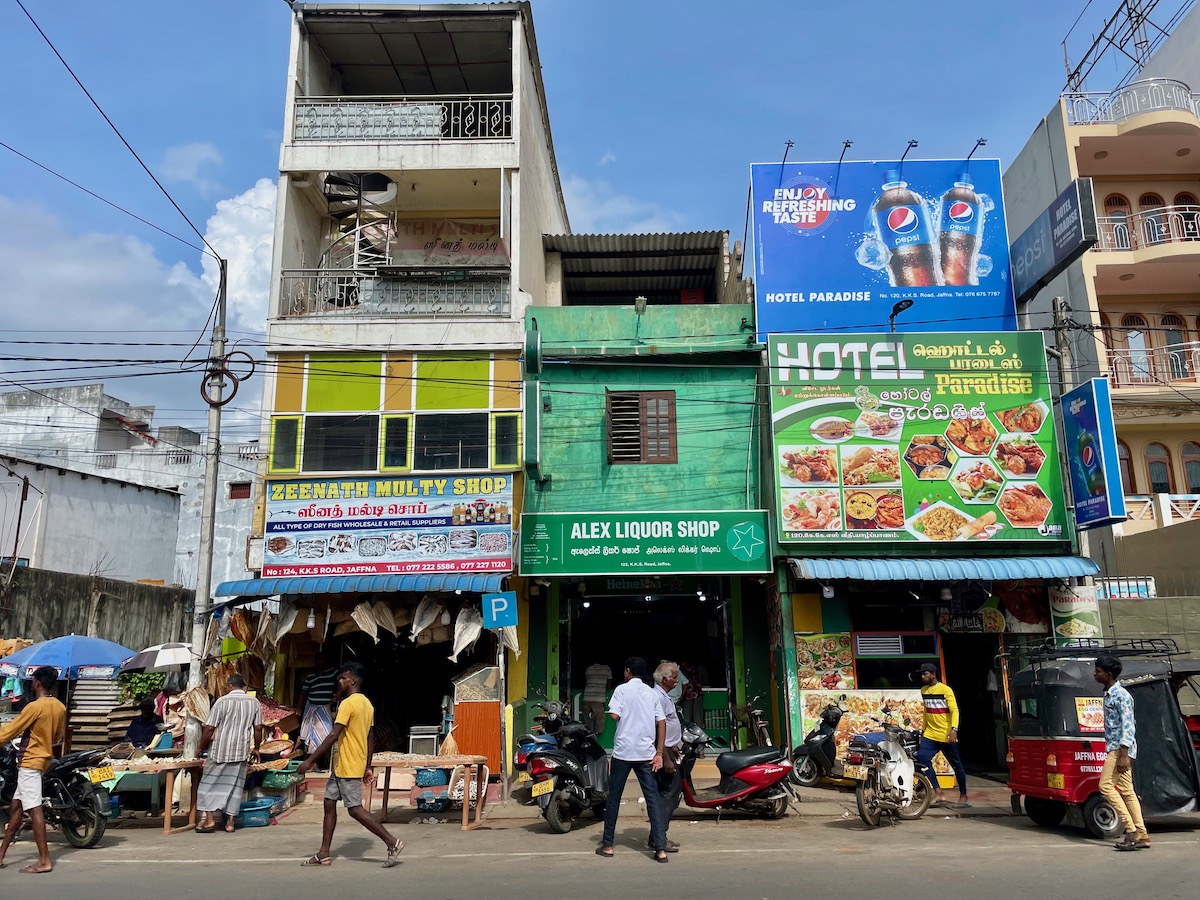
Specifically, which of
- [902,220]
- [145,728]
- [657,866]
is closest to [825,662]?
[657,866]

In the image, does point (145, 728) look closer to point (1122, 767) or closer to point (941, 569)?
point (941, 569)

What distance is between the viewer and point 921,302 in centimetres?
1555

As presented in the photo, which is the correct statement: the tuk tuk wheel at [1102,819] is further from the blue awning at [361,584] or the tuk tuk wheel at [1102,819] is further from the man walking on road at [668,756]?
the blue awning at [361,584]

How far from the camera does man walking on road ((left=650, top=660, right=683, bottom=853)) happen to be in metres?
8.44

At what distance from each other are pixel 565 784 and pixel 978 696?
9.31m

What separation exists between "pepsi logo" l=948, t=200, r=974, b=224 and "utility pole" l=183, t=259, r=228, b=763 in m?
12.5

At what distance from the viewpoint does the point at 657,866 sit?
25.6ft

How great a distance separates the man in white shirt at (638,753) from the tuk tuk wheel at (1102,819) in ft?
14.1

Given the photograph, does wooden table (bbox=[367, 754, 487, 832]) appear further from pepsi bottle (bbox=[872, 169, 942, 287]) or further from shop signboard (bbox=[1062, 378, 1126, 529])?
pepsi bottle (bbox=[872, 169, 942, 287])

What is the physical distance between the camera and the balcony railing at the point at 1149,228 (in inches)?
784

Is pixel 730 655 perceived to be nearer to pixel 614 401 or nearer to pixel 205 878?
pixel 614 401

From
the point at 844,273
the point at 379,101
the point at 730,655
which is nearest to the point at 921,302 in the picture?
the point at 844,273

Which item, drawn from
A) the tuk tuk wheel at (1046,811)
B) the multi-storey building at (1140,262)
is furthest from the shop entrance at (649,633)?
the multi-storey building at (1140,262)

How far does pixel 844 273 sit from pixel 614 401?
184 inches
